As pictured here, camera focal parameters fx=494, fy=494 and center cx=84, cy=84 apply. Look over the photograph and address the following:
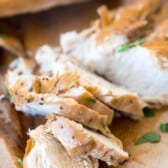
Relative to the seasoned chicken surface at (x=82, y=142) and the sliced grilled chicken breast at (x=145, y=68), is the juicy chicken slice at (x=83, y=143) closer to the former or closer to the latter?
the seasoned chicken surface at (x=82, y=142)

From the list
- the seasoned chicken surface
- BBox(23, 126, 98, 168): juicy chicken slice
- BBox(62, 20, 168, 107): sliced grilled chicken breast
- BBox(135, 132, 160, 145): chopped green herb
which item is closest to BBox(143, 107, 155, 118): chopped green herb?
BBox(62, 20, 168, 107): sliced grilled chicken breast

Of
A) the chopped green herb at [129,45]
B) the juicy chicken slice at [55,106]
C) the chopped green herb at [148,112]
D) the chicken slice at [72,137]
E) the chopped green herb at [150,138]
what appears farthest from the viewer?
the chopped green herb at [129,45]

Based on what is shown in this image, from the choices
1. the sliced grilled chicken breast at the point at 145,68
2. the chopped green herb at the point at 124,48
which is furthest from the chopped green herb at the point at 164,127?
the chopped green herb at the point at 124,48

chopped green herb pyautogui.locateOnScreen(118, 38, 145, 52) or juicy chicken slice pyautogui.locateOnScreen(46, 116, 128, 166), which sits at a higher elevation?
chopped green herb pyautogui.locateOnScreen(118, 38, 145, 52)

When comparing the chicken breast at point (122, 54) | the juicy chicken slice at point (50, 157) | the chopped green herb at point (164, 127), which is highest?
the chicken breast at point (122, 54)

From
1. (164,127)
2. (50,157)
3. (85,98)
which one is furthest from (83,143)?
(164,127)

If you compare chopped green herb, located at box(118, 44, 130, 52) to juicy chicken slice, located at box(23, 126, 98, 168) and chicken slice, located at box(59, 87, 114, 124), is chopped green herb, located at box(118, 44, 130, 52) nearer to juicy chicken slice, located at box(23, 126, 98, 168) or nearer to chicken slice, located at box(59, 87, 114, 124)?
chicken slice, located at box(59, 87, 114, 124)

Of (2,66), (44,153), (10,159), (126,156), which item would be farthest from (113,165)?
(2,66)

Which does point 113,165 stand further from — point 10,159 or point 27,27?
point 27,27
